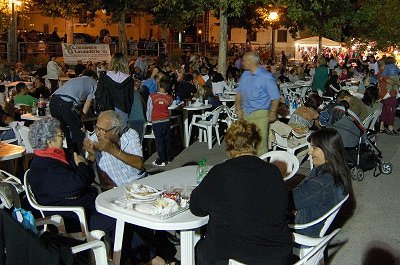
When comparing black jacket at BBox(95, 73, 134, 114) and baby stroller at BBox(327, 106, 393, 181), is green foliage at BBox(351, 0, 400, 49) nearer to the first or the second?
baby stroller at BBox(327, 106, 393, 181)

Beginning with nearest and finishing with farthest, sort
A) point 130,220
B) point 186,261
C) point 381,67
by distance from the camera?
point 130,220, point 186,261, point 381,67

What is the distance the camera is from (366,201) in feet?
23.8

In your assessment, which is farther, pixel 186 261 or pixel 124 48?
pixel 124 48

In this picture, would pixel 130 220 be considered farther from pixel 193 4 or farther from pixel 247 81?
pixel 193 4

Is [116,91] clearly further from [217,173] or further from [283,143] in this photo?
[217,173]

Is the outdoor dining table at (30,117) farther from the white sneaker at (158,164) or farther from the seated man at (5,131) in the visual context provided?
the white sneaker at (158,164)

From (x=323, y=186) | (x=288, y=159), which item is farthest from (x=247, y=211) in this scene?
(x=288, y=159)

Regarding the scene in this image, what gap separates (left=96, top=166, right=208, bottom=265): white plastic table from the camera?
378cm

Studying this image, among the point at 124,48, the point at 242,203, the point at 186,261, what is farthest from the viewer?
the point at 124,48

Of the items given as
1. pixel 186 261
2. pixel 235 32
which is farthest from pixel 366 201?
pixel 235 32

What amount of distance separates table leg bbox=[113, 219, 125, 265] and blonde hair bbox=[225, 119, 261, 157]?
113 centimetres

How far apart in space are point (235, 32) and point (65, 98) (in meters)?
39.8

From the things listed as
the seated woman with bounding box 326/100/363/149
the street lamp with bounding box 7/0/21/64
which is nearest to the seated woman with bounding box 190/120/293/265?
the seated woman with bounding box 326/100/363/149

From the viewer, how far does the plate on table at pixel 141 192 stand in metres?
4.12
